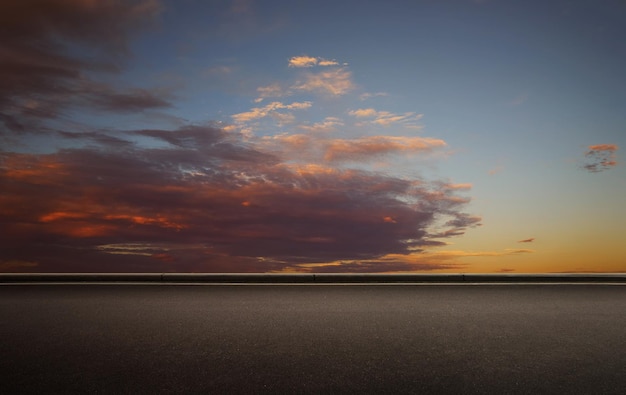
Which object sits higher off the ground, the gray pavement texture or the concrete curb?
the concrete curb

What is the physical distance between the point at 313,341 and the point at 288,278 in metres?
6.77

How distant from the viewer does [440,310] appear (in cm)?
975

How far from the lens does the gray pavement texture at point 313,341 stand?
530 cm

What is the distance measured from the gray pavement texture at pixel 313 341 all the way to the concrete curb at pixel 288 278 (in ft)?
5.47

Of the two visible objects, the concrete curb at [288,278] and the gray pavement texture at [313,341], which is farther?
the concrete curb at [288,278]

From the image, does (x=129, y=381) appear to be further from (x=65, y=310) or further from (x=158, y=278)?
(x=158, y=278)

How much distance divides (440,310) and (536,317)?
1.51 metres

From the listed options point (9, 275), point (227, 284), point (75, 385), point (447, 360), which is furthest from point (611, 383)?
point (9, 275)

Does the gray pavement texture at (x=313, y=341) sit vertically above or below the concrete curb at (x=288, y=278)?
below

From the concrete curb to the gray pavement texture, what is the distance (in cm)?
167

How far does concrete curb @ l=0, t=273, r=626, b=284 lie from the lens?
45.8 feet

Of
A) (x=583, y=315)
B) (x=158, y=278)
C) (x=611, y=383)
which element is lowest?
(x=611, y=383)

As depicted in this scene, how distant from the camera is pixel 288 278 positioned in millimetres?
13961

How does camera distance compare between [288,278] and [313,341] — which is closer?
[313,341]
